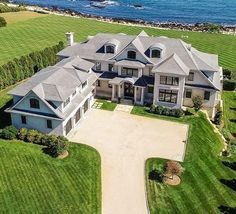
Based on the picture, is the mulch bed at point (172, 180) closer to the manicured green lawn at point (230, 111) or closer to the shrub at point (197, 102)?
the shrub at point (197, 102)

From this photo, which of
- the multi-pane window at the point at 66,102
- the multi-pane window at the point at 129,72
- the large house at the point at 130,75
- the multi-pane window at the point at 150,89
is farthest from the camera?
the multi-pane window at the point at 129,72

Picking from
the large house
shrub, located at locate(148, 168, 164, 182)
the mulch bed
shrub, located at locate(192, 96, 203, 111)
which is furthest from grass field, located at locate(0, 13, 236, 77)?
shrub, located at locate(148, 168, 164, 182)

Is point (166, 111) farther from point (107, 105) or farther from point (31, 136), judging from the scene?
point (31, 136)

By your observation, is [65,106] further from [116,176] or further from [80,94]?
[116,176]

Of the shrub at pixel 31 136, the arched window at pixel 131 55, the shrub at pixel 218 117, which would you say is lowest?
the shrub at pixel 218 117

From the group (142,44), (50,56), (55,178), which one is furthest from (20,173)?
(50,56)

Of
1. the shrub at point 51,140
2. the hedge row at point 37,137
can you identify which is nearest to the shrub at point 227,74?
the hedge row at point 37,137

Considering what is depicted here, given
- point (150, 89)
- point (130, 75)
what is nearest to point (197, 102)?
point (150, 89)

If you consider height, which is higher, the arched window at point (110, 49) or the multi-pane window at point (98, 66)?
the arched window at point (110, 49)
